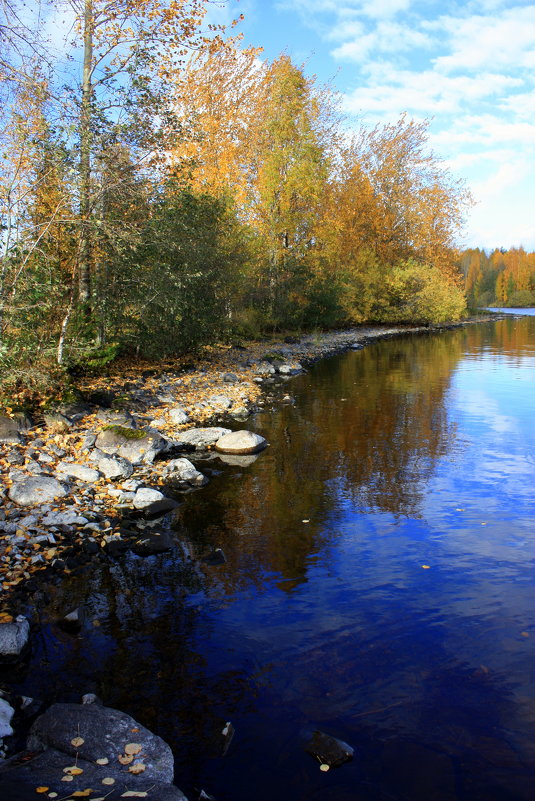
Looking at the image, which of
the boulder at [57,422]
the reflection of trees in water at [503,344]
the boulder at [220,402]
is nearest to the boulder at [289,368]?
the boulder at [220,402]

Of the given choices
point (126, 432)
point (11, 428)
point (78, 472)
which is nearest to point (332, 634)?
point (78, 472)

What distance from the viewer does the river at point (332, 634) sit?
12.5ft

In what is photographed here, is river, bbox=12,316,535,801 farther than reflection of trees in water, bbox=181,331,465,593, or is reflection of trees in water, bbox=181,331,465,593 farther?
reflection of trees in water, bbox=181,331,465,593

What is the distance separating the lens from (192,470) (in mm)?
9484

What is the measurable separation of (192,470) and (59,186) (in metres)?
6.26

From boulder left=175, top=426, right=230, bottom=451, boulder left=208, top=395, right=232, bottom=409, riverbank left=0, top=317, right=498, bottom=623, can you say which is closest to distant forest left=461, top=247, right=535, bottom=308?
boulder left=208, top=395, right=232, bottom=409

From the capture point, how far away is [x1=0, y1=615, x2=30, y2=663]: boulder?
478 cm

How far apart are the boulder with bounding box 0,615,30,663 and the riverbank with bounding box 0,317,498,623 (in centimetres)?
37

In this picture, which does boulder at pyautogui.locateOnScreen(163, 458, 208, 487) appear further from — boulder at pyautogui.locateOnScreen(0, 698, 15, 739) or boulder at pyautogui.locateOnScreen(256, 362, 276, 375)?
boulder at pyautogui.locateOnScreen(256, 362, 276, 375)

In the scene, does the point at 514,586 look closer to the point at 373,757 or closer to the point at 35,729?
the point at 373,757

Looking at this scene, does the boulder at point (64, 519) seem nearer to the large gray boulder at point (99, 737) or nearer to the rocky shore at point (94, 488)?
the rocky shore at point (94, 488)

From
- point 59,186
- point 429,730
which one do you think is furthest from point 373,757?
point 59,186

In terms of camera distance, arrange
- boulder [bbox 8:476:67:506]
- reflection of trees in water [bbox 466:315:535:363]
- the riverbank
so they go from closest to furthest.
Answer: the riverbank → boulder [bbox 8:476:67:506] → reflection of trees in water [bbox 466:315:535:363]

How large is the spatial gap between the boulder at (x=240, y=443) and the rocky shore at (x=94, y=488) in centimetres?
2
